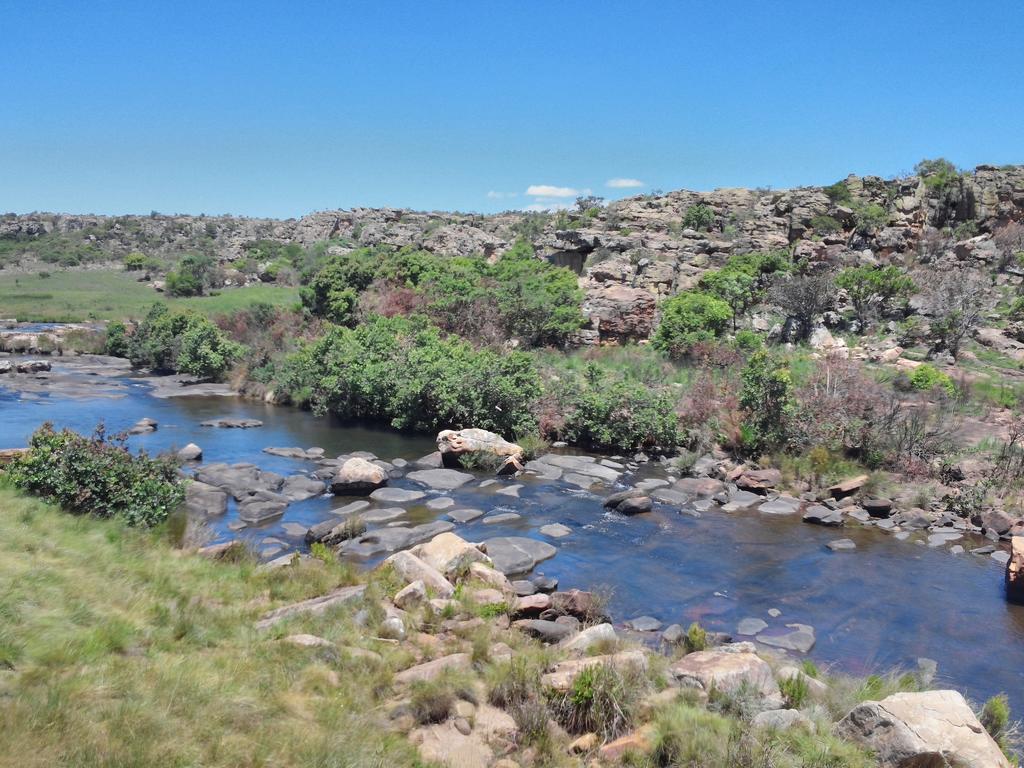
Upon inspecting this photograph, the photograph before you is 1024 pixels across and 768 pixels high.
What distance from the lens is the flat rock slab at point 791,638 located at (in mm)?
11758

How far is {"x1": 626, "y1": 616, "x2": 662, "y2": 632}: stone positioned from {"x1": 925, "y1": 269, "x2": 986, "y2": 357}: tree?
23.1 meters

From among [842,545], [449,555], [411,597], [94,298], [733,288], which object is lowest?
[842,545]

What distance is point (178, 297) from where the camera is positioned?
65062mm

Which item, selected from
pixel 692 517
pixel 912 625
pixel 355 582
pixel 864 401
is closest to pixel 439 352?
pixel 692 517

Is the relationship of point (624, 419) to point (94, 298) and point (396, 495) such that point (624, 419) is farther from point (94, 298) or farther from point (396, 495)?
point (94, 298)

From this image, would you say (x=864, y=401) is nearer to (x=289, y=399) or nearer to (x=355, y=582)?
(x=355, y=582)

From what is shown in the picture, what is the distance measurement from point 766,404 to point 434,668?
16.7 m

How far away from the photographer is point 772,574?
594 inches

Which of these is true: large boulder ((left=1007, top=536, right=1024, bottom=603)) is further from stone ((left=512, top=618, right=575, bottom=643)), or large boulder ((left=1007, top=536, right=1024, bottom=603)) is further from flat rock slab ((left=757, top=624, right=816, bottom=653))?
stone ((left=512, top=618, right=575, bottom=643))

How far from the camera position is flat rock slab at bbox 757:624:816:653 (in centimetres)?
1176

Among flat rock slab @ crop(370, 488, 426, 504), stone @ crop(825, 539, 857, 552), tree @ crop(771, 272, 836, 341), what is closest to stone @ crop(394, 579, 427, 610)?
flat rock slab @ crop(370, 488, 426, 504)

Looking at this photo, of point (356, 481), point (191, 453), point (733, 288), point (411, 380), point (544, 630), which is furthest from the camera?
point (733, 288)

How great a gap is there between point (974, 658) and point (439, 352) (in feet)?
66.6

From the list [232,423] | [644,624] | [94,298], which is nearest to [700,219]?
[232,423]
